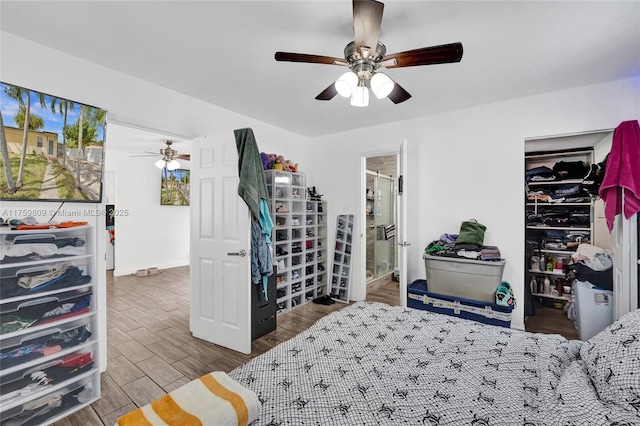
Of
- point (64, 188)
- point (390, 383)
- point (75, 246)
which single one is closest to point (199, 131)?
point (64, 188)

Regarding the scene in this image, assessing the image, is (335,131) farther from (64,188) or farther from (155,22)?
(64,188)

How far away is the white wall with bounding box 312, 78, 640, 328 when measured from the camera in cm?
273

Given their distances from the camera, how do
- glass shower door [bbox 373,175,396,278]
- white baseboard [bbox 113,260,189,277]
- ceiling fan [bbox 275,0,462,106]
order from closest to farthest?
1. ceiling fan [bbox 275,0,462,106]
2. glass shower door [bbox 373,175,396,278]
3. white baseboard [bbox 113,260,189,277]

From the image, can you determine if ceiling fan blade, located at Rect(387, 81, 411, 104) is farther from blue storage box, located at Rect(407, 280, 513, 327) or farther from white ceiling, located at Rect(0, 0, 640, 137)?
blue storage box, located at Rect(407, 280, 513, 327)

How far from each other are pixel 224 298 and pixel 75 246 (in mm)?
1254

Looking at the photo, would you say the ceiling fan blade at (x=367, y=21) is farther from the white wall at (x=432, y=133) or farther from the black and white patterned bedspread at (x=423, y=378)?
the white wall at (x=432, y=133)

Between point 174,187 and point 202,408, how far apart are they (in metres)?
6.37

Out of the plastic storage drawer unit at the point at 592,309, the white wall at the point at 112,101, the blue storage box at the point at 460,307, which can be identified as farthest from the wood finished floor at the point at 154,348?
the plastic storage drawer unit at the point at 592,309

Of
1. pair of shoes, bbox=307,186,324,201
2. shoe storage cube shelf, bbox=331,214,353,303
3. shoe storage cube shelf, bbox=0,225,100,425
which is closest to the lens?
shoe storage cube shelf, bbox=0,225,100,425

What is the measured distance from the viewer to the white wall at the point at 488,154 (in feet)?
8.95

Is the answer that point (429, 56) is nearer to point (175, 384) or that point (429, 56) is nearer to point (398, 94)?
point (398, 94)

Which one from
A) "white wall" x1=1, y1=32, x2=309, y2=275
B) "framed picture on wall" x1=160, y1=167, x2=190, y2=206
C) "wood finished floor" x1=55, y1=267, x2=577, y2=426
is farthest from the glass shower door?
"framed picture on wall" x1=160, y1=167, x2=190, y2=206

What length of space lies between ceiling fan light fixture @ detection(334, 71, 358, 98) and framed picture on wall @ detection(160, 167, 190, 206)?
18.6 ft

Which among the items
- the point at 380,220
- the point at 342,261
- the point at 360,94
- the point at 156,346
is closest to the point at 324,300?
the point at 342,261
